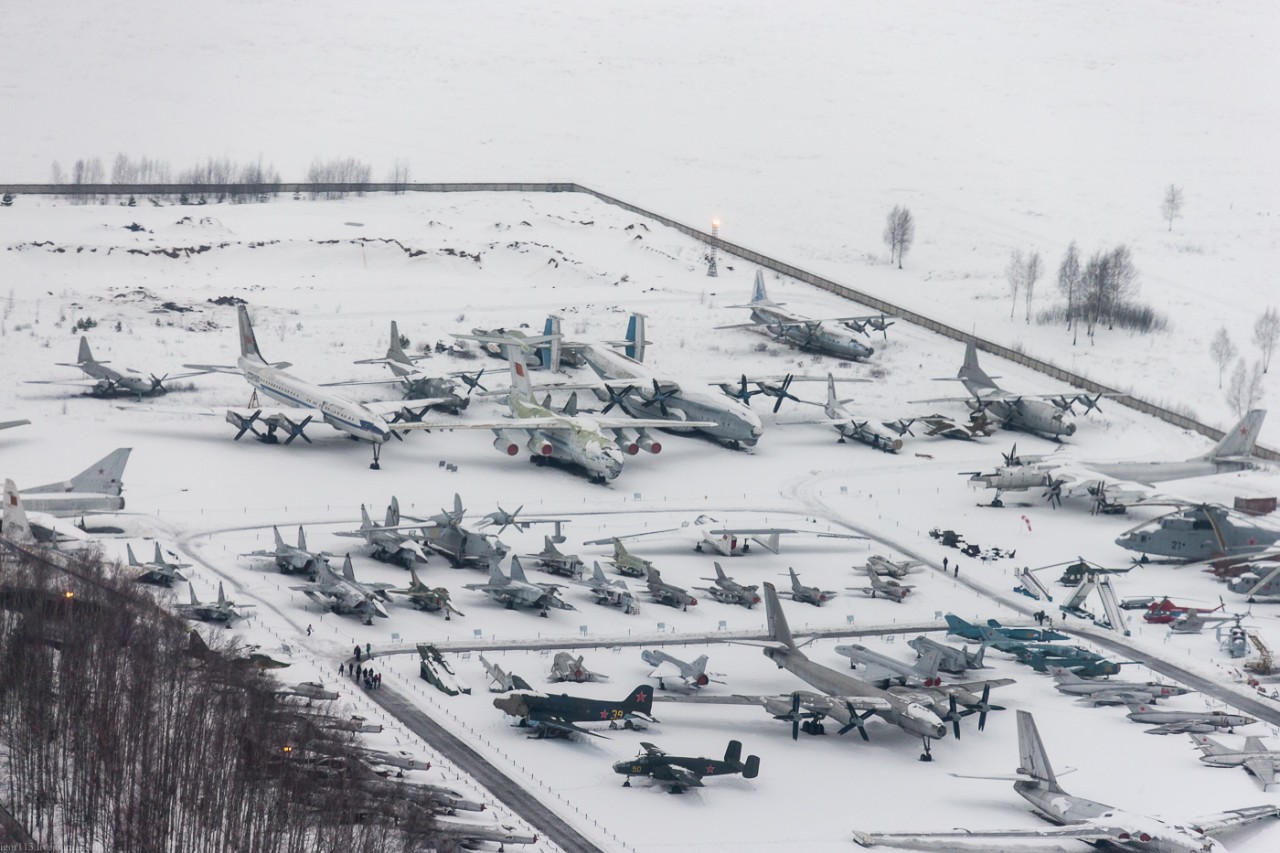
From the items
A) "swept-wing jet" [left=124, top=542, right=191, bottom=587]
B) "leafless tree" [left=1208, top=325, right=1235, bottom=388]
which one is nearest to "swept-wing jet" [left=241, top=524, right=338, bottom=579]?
"swept-wing jet" [left=124, top=542, right=191, bottom=587]

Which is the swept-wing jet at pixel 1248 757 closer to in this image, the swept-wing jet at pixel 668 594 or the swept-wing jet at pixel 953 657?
the swept-wing jet at pixel 953 657

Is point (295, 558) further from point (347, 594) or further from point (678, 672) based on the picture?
point (678, 672)

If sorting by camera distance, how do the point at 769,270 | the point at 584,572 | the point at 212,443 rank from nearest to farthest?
1. the point at 584,572
2. the point at 212,443
3. the point at 769,270

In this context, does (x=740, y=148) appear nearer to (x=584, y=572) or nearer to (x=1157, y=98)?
(x=1157, y=98)

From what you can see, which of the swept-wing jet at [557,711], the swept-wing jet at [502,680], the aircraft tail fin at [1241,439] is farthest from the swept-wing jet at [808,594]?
the aircraft tail fin at [1241,439]

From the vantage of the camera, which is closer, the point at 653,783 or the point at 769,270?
the point at 653,783

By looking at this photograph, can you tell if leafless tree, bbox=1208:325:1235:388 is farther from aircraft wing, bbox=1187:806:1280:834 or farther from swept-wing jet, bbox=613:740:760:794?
swept-wing jet, bbox=613:740:760:794

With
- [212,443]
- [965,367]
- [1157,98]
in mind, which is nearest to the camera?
[212,443]

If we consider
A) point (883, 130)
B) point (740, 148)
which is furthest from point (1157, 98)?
point (740, 148)
